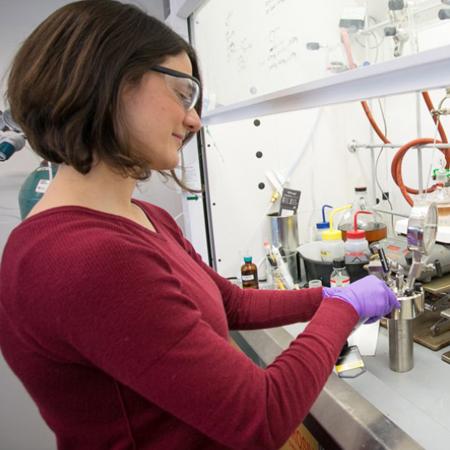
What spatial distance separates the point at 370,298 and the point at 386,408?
9.3 inches

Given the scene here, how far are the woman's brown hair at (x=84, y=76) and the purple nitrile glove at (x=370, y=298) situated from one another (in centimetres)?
48

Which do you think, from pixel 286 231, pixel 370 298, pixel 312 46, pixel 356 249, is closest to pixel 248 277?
pixel 286 231

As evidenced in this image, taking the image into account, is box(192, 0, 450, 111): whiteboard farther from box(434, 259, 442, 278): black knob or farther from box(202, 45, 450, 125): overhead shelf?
box(434, 259, 442, 278): black knob

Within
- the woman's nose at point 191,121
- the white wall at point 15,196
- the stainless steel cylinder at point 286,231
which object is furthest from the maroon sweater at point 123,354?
the white wall at point 15,196

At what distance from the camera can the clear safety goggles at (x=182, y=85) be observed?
0.66 meters

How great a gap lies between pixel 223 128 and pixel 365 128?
680 millimetres

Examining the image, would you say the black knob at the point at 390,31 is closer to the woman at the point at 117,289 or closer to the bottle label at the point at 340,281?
the woman at the point at 117,289

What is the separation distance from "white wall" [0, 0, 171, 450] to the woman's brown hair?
3.86 ft

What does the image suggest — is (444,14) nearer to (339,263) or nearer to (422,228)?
(422,228)

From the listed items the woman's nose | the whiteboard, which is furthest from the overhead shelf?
the woman's nose

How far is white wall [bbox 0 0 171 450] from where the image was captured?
5.93 ft

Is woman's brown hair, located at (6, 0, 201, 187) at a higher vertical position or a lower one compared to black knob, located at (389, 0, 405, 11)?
lower

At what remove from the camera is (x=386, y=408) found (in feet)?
2.81

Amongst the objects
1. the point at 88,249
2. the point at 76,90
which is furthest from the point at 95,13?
the point at 88,249
